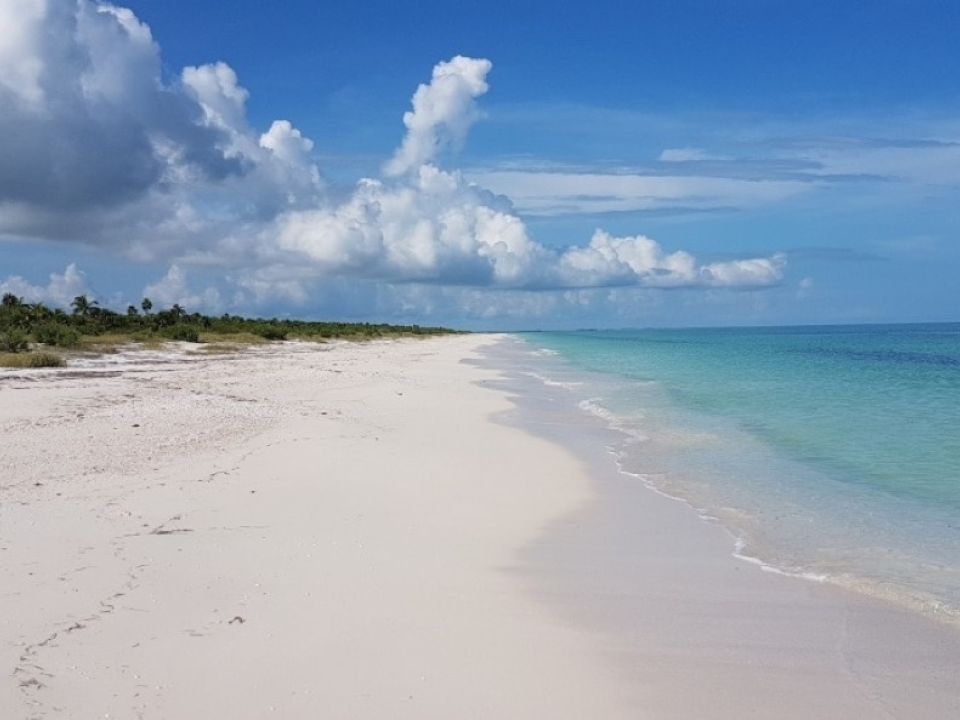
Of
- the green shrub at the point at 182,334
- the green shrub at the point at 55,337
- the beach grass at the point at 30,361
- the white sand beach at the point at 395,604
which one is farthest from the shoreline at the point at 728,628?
the green shrub at the point at 182,334

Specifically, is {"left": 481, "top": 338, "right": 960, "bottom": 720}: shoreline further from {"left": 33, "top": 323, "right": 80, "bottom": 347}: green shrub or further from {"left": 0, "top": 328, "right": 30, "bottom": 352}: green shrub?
{"left": 33, "top": 323, "right": 80, "bottom": 347}: green shrub

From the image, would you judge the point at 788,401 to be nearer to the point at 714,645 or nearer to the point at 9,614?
the point at 714,645

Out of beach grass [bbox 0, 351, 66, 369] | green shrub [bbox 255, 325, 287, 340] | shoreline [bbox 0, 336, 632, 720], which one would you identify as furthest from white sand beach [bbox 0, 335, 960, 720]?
green shrub [bbox 255, 325, 287, 340]

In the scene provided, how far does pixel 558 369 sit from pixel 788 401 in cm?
1902

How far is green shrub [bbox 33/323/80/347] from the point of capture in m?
36.6

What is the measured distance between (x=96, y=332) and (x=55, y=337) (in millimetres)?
13708

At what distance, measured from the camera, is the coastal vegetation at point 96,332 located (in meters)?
32.8

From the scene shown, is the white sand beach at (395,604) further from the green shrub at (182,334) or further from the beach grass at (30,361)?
the green shrub at (182,334)

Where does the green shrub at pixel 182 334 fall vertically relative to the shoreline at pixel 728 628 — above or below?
above

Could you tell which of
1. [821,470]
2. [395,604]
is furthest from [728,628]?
[821,470]

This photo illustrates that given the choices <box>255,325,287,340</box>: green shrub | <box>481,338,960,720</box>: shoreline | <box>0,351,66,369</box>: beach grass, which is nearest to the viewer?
<box>481,338,960,720</box>: shoreline

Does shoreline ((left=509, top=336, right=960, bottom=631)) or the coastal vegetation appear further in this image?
the coastal vegetation

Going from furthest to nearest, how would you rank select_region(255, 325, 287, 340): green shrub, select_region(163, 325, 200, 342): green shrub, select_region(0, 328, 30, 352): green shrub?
select_region(255, 325, 287, 340): green shrub → select_region(163, 325, 200, 342): green shrub → select_region(0, 328, 30, 352): green shrub

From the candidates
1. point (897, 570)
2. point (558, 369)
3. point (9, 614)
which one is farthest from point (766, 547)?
point (558, 369)
